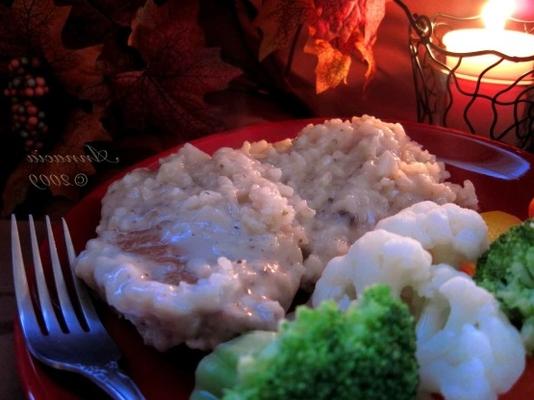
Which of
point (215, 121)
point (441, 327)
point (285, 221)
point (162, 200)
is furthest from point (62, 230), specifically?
point (441, 327)

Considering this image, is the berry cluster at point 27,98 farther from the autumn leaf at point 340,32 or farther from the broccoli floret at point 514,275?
the broccoli floret at point 514,275

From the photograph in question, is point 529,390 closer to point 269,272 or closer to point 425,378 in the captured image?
point 425,378

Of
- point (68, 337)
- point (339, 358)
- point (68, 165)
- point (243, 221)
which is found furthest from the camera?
point (68, 165)

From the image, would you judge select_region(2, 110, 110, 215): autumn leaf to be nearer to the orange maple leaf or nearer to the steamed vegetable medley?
the orange maple leaf

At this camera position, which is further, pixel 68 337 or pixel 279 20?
pixel 279 20

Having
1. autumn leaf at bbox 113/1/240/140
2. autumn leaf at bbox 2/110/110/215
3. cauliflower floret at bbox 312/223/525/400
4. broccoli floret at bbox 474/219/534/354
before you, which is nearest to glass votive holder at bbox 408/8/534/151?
autumn leaf at bbox 113/1/240/140

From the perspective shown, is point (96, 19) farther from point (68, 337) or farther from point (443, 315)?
point (443, 315)

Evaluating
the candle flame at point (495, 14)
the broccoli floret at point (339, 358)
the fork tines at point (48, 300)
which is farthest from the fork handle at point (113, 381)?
the candle flame at point (495, 14)

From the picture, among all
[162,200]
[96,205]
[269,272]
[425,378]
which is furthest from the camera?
[96,205]

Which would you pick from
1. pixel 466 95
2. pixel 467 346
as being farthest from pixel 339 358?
pixel 466 95
